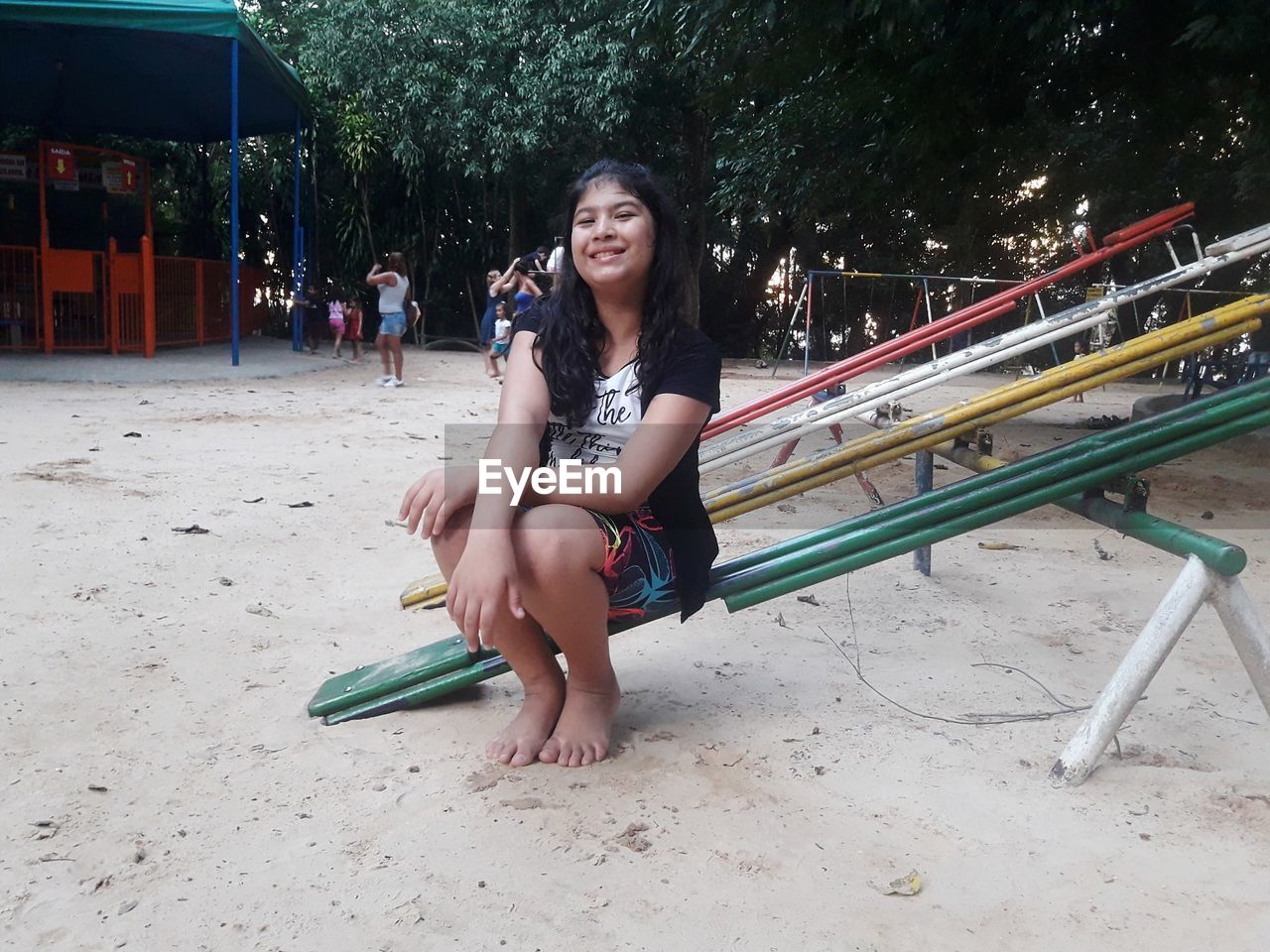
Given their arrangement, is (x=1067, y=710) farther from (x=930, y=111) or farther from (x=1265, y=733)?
(x=930, y=111)

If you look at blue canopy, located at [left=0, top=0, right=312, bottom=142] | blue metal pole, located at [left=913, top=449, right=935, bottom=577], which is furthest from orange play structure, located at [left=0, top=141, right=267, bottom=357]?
blue metal pole, located at [left=913, top=449, right=935, bottom=577]

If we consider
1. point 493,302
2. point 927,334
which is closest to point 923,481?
point 927,334

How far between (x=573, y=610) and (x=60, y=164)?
1069 centimetres

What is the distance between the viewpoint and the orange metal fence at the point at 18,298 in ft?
33.5

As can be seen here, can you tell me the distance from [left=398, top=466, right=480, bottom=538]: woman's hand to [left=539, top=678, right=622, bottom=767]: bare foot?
491 millimetres

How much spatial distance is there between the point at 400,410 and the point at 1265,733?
6.46m

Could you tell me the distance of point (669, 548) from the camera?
221 cm

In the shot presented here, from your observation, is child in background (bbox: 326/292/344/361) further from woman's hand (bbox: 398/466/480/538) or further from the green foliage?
woman's hand (bbox: 398/466/480/538)

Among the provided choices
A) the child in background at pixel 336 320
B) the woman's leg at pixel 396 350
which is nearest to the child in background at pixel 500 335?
the woman's leg at pixel 396 350

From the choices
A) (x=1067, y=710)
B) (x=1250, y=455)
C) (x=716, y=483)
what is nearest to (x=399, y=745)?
(x=1067, y=710)

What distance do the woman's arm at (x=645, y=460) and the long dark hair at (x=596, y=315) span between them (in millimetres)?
105

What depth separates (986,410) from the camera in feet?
8.56

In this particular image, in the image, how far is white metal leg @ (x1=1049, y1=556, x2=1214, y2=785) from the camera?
200cm

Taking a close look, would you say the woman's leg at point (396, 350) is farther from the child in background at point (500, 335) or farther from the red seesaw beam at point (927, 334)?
the red seesaw beam at point (927, 334)
